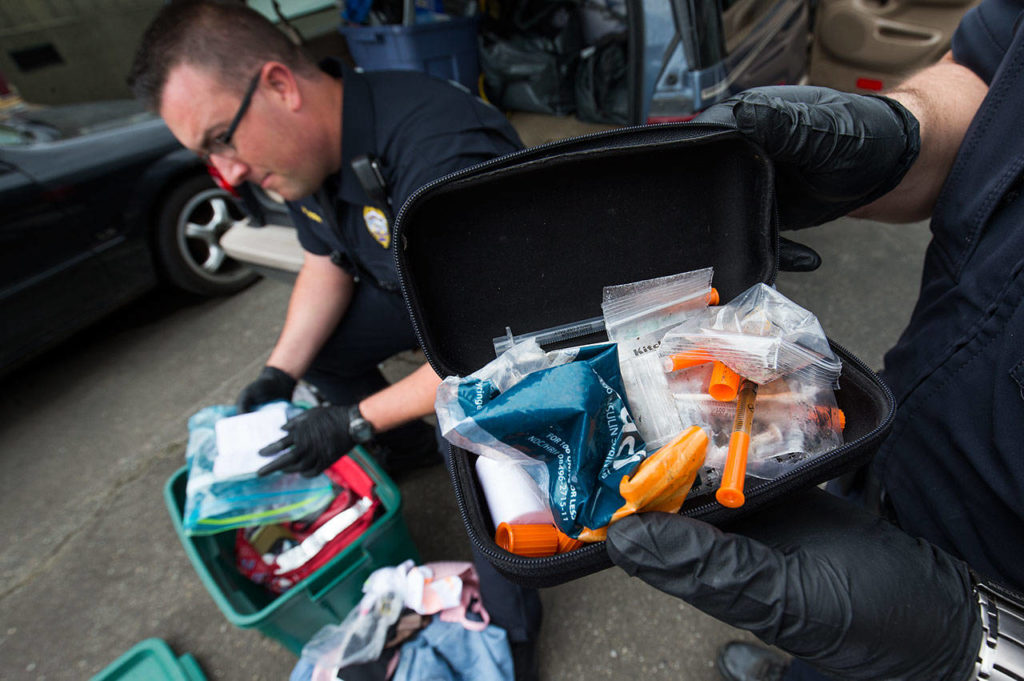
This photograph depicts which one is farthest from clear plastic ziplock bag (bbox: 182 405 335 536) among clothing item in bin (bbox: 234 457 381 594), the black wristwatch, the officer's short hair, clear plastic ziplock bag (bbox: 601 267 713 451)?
clear plastic ziplock bag (bbox: 601 267 713 451)

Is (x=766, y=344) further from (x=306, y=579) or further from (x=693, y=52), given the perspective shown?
(x=693, y=52)

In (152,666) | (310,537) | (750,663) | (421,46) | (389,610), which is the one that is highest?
(421,46)

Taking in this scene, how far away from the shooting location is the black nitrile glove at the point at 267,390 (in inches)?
57.1

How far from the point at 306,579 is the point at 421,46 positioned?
2.76m

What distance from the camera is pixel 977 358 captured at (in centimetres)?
65

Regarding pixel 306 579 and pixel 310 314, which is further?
pixel 310 314

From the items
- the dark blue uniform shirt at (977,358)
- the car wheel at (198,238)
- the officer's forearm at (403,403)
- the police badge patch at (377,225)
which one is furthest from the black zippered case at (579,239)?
the car wheel at (198,238)

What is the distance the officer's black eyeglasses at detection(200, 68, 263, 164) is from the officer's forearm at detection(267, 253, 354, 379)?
0.39 m

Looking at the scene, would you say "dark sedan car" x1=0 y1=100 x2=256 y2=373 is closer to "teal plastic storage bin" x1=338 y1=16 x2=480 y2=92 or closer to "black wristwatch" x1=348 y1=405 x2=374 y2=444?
"teal plastic storage bin" x1=338 y1=16 x2=480 y2=92

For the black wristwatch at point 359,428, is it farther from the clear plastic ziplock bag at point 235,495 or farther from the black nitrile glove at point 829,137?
the black nitrile glove at point 829,137

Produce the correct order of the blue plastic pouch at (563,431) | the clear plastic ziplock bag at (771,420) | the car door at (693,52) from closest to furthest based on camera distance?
the blue plastic pouch at (563,431) < the clear plastic ziplock bag at (771,420) < the car door at (693,52)

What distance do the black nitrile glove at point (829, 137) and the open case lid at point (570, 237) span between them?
0.04m

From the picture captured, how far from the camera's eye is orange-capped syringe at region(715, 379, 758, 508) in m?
0.57

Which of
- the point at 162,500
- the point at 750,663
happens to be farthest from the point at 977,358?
the point at 162,500
